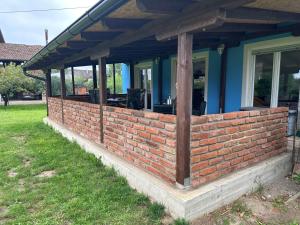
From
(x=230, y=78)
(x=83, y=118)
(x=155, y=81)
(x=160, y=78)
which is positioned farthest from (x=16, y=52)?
(x=230, y=78)

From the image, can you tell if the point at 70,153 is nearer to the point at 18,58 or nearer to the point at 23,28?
the point at 18,58

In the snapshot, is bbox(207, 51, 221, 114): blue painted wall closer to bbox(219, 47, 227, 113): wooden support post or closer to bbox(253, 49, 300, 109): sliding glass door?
bbox(219, 47, 227, 113): wooden support post

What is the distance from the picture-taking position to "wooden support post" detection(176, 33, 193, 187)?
8.01 feet

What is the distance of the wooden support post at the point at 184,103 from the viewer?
244cm

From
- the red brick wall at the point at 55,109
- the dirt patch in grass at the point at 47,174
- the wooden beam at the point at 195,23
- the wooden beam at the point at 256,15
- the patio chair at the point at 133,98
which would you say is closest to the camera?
Answer: the wooden beam at the point at 195,23

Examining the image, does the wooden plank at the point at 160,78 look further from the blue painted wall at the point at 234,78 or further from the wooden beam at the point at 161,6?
the wooden beam at the point at 161,6

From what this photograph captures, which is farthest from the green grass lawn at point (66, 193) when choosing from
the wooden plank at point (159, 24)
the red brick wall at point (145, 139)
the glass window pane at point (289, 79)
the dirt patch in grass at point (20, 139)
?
the glass window pane at point (289, 79)

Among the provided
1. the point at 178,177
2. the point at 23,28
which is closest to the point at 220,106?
the point at 178,177

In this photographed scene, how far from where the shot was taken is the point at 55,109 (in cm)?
796

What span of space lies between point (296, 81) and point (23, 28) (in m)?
46.7

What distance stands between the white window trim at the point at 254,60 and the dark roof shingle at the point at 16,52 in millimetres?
20341

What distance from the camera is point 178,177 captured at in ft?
8.45

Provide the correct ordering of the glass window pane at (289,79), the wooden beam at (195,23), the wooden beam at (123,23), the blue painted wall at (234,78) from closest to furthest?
1. the wooden beam at (195,23)
2. the wooden beam at (123,23)
3. the glass window pane at (289,79)
4. the blue painted wall at (234,78)

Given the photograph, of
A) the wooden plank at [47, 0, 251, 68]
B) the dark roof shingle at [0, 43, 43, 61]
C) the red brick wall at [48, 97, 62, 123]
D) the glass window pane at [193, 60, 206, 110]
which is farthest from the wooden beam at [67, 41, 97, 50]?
the dark roof shingle at [0, 43, 43, 61]
